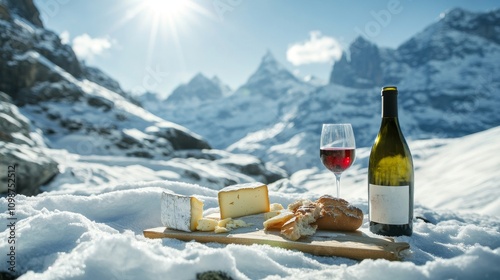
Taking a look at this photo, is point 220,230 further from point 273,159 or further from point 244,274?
point 273,159

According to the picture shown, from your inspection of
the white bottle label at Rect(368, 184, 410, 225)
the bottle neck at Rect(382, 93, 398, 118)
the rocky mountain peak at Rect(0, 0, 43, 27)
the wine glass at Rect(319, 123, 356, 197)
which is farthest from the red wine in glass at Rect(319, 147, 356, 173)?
the rocky mountain peak at Rect(0, 0, 43, 27)

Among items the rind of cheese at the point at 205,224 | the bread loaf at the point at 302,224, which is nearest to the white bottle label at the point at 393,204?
the bread loaf at the point at 302,224

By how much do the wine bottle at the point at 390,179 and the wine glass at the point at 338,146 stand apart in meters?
0.21

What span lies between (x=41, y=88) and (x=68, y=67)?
1936cm

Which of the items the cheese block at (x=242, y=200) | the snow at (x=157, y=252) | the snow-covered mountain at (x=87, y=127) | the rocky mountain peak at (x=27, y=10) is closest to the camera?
the snow at (x=157, y=252)

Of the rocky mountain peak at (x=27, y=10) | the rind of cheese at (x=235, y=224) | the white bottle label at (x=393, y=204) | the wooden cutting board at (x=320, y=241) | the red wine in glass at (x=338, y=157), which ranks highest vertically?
the rocky mountain peak at (x=27, y=10)

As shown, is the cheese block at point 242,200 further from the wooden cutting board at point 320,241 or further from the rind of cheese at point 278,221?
the rind of cheese at point 278,221

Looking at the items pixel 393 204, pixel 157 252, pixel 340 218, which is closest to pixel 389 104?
pixel 393 204

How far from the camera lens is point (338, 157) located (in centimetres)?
328

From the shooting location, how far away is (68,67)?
51.4 metres

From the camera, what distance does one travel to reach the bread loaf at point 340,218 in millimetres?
2621

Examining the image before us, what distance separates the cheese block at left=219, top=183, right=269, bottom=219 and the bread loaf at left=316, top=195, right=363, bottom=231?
28.9 inches

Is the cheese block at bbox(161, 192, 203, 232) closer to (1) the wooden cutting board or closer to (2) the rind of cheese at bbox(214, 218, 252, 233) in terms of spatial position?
(1) the wooden cutting board

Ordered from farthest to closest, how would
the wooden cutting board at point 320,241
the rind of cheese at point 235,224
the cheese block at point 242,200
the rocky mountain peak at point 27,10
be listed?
the rocky mountain peak at point 27,10 < the cheese block at point 242,200 < the rind of cheese at point 235,224 < the wooden cutting board at point 320,241
